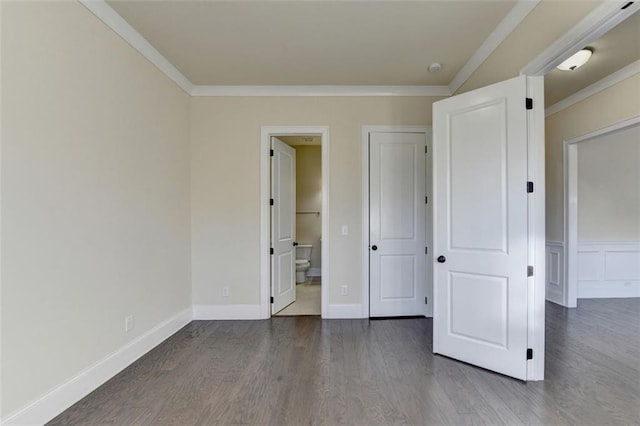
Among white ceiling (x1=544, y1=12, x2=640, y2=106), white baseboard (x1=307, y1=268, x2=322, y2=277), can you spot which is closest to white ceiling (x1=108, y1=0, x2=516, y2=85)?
white ceiling (x1=544, y1=12, x2=640, y2=106)

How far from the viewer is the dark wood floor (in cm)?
184

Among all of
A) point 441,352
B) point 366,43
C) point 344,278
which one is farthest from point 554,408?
point 366,43

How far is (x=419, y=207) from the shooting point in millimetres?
3646

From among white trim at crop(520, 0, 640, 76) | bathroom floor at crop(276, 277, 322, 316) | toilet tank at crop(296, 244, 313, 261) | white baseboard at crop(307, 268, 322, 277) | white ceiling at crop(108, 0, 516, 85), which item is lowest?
bathroom floor at crop(276, 277, 322, 316)

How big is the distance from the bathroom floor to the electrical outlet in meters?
1.68

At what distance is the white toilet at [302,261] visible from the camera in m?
5.50

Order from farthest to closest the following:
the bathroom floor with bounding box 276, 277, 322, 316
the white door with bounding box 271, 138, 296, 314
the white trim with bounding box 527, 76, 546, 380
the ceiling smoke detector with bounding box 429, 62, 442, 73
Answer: the bathroom floor with bounding box 276, 277, 322, 316 < the white door with bounding box 271, 138, 296, 314 < the ceiling smoke detector with bounding box 429, 62, 442, 73 < the white trim with bounding box 527, 76, 546, 380

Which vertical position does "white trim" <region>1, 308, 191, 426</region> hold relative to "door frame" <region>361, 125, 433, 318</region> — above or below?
below

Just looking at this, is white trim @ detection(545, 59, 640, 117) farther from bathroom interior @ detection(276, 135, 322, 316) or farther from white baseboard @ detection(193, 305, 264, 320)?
white baseboard @ detection(193, 305, 264, 320)

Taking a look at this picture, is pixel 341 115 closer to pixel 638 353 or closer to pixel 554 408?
pixel 554 408

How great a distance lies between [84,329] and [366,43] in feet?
10.3

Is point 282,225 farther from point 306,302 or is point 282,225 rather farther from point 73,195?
point 73,195

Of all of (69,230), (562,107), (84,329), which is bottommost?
(84,329)

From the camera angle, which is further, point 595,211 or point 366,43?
point 595,211
